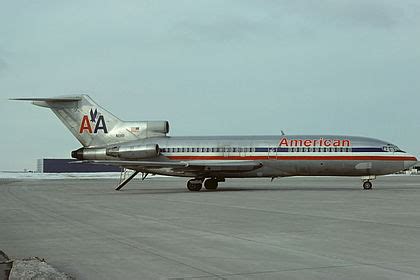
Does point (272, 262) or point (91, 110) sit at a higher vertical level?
point (91, 110)

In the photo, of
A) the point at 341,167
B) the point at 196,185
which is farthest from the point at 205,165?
the point at 341,167

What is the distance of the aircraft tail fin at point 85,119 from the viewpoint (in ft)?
118

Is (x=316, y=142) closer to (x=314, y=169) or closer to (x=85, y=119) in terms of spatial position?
(x=314, y=169)

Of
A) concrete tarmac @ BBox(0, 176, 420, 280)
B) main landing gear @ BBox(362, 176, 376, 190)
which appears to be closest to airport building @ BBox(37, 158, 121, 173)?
main landing gear @ BBox(362, 176, 376, 190)

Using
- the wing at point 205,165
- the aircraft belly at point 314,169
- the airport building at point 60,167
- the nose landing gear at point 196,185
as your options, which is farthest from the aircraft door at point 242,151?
the airport building at point 60,167

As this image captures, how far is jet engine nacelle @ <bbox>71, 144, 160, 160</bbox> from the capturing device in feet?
111

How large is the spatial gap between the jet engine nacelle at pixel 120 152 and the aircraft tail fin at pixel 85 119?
36.6 inches

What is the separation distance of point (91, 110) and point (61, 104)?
6.51ft

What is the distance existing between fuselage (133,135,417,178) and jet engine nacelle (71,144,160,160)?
1.11 m

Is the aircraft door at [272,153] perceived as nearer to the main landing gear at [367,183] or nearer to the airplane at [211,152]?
the airplane at [211,152]

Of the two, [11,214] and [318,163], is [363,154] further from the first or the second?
[11,214]

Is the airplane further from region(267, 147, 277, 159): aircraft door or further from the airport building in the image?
the airport building

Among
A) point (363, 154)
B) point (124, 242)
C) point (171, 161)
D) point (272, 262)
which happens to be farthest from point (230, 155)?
point (272, 262)

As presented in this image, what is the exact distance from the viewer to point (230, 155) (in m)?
33.8
